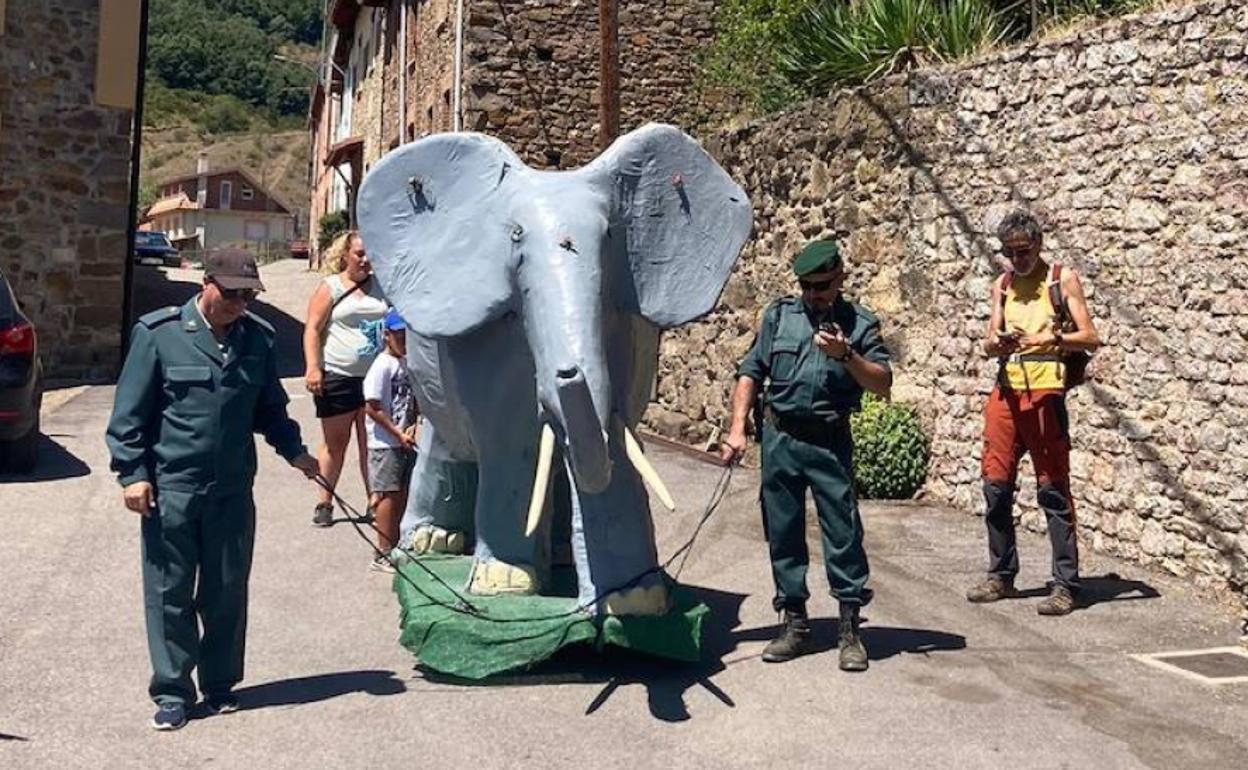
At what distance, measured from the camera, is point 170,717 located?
190 inches

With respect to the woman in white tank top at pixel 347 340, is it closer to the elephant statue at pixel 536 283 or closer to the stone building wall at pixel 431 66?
the elephant statue at pixel 536 283

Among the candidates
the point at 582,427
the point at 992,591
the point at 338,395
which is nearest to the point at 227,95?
the point at 338,395

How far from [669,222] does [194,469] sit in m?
2.21

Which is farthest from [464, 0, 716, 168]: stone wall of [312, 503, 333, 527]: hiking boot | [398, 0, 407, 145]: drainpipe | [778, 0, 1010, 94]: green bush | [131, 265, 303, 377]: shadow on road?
[312, 503, 333, 527]: hiking boot

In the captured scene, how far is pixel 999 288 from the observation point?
22.1 ft

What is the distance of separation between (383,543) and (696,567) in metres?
1.75

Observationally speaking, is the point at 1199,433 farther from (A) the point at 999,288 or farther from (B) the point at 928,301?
(B) the point at 928,301

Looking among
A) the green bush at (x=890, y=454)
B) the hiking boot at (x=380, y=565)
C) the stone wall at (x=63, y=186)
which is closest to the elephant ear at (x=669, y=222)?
the hiking boot at (x=380, y=565)

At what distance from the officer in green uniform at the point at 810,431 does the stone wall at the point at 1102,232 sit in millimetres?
2729

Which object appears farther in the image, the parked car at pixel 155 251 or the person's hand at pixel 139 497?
the parked car at pixel 155 251

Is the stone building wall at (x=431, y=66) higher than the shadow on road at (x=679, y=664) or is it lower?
higher

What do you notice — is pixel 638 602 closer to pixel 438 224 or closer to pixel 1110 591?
pixel 438 224

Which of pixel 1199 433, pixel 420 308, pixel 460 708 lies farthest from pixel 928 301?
pixel 460 708

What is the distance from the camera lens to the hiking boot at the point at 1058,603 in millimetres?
6629
